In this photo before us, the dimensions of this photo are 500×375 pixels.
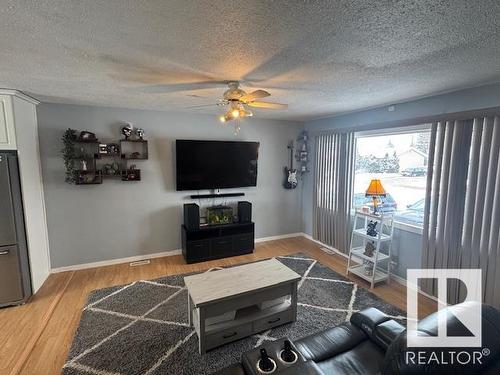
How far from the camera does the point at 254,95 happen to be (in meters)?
2.12

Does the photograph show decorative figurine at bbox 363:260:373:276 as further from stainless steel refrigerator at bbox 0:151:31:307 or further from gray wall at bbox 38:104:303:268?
stainless steel refrigerator at bbox 0:151:31:307

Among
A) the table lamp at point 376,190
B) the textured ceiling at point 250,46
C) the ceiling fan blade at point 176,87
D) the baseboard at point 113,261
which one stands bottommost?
the baseboard at point 113,261

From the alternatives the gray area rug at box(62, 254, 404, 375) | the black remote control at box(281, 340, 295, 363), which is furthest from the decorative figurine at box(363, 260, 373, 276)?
the black remote control at box(281, 340, 295, 363)

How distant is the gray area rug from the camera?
6.58ft

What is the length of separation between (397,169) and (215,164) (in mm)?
2726

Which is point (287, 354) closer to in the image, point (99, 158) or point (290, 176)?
point (99, 158)

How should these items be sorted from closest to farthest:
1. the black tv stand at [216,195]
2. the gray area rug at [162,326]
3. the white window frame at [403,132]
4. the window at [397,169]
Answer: the gray area rug at [162,326] < the white window frame at [403,132] < the window at [397,169] < the black tv stand at [216,195]

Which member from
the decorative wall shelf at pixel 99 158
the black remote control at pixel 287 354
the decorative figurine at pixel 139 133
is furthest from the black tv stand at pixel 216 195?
the black remote control at pixel 287 354

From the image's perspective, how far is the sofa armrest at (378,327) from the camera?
1621 mm

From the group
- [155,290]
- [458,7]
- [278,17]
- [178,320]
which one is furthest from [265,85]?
[155,290]

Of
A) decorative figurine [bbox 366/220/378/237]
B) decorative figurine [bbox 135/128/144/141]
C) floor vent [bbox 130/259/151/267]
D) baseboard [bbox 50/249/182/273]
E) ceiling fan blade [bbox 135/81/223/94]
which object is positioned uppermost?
ceiling fan blade [bbox 135/81/223/94]

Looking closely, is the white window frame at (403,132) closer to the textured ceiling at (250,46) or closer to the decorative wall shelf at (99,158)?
the textured ceiling at (250,46)

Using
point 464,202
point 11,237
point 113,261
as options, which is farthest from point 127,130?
point 464,202

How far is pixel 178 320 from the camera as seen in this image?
2537 millimetres
